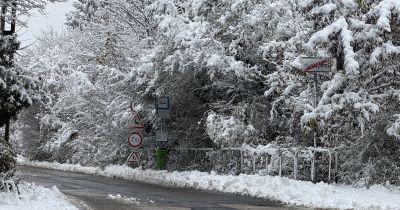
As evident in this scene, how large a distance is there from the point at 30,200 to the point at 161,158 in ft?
35.9

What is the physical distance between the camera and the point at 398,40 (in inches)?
589

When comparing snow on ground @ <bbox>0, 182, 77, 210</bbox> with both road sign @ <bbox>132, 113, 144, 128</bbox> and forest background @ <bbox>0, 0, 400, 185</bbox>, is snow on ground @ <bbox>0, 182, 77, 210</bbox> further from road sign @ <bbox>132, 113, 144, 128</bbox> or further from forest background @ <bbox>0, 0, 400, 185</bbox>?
road sign @ <bbox>132, 113, 144, 128</bbox>

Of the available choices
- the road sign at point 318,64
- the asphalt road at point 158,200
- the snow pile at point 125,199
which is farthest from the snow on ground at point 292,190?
the snow pile at point 125,199

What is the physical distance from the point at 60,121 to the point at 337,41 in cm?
2545

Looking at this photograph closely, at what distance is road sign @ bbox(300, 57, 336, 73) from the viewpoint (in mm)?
15398

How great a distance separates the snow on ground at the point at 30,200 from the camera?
37.6 feet

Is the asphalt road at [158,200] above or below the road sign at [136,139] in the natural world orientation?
below

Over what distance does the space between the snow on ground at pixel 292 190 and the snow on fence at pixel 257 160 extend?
839mm

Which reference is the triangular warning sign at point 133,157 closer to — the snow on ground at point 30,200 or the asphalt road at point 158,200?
the asphalt road at point 158,200

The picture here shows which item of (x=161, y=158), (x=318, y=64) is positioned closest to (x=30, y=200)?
(x=318, y=64)

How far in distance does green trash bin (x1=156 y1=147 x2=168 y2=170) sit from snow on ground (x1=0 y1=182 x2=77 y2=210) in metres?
9.23

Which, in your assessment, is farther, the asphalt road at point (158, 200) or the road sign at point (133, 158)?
the road sign at point (133, 158)

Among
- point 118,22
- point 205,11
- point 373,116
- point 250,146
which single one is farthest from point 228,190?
point 118,22

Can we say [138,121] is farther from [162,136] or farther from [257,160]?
[257,160]
